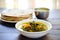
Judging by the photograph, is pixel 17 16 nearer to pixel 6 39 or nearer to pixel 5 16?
pixel 5 16

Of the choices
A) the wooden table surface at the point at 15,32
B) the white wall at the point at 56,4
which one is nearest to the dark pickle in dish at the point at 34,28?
the wooden table surface at the point at 15,32

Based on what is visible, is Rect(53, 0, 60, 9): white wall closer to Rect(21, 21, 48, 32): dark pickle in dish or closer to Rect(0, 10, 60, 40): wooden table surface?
Rect(0, 10, 60, 40): wooden table surface

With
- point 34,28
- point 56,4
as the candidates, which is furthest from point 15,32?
point 56,4

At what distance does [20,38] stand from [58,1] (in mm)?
1967

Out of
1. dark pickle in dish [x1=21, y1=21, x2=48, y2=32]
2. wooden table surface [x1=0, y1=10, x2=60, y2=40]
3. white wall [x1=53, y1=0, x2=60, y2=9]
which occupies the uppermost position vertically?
white wall [x1=53, y1=0, x2=60, y2=9]

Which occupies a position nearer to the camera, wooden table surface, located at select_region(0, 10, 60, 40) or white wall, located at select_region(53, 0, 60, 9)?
wooden table surface, located at select_region(0, 10, 60, 40)

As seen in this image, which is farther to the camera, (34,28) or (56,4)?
(56,4)

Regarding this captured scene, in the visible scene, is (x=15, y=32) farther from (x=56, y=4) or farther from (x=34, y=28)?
(x=56, y=4)

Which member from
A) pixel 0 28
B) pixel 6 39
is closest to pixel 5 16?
pixel 0 28

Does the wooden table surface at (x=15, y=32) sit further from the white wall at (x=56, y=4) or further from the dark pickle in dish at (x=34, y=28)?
the white wall at (x=56, y=4)

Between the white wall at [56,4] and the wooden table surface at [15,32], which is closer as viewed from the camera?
the wooden table surface at [15,32]

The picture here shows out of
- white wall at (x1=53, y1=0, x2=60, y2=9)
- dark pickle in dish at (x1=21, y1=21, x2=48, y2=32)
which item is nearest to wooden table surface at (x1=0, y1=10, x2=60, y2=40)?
dark pickle in dish at (x1=21, y1=21, x2=48, y2=32)

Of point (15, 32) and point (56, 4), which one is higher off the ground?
point (56, 4)

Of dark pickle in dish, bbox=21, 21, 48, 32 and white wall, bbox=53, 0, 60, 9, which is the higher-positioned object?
white wall, bbox=53, 0, 60, 9
